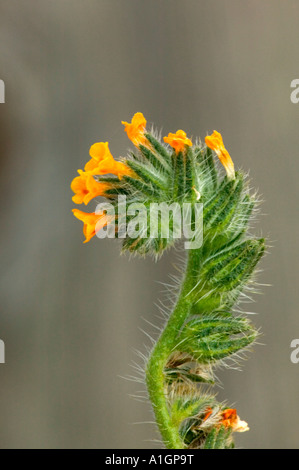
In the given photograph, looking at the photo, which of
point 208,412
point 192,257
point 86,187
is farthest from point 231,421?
point 86,187

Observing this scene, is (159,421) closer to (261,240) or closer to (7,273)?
(261,240)

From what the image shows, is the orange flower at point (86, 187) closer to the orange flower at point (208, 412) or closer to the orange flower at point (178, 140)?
the orange flower at point (178, 140)

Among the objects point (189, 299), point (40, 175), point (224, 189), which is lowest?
point (189, 299)

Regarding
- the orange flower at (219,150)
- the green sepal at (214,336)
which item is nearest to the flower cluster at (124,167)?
the orange flower at (219,150)

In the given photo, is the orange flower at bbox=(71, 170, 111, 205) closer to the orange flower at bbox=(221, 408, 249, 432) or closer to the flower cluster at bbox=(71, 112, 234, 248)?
the flower cluster at bbox=(71, 112, 234, 248)

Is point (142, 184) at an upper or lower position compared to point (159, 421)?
upper
